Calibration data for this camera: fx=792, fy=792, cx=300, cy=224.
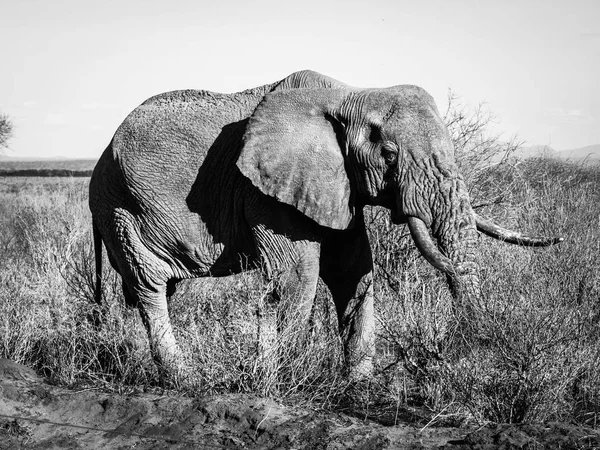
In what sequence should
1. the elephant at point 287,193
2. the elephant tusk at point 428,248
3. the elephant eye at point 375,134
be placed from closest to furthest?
the elephant tusk at point 428,248
the elephant at point 287,193
the elephant eye at point 375,134

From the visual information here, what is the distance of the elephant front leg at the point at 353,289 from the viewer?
6215 mm

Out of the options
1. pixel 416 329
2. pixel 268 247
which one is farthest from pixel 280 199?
pixel 416 329

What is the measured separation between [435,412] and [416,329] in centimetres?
61

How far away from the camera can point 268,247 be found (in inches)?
228

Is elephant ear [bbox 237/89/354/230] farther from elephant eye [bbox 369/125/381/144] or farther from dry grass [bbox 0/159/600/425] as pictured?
dry grass [bbox 0/159/600/425]

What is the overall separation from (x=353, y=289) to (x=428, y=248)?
1100 millimetres

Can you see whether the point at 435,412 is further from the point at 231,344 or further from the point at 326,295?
the point at 326,295

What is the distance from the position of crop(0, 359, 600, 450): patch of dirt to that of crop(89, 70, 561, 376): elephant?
26.3 inches

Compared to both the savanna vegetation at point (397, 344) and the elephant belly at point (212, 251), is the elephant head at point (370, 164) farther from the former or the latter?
the elephant belly at point (212, 251)

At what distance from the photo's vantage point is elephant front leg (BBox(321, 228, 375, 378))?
6.21 metres

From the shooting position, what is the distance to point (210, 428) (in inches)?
203

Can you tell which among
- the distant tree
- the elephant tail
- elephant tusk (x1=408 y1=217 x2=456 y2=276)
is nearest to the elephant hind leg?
the elephant tail

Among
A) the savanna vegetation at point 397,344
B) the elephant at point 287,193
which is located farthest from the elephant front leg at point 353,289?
the savanna vegetation at point 397,344

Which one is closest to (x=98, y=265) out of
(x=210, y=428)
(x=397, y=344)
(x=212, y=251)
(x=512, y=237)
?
(x=212, y=251)
